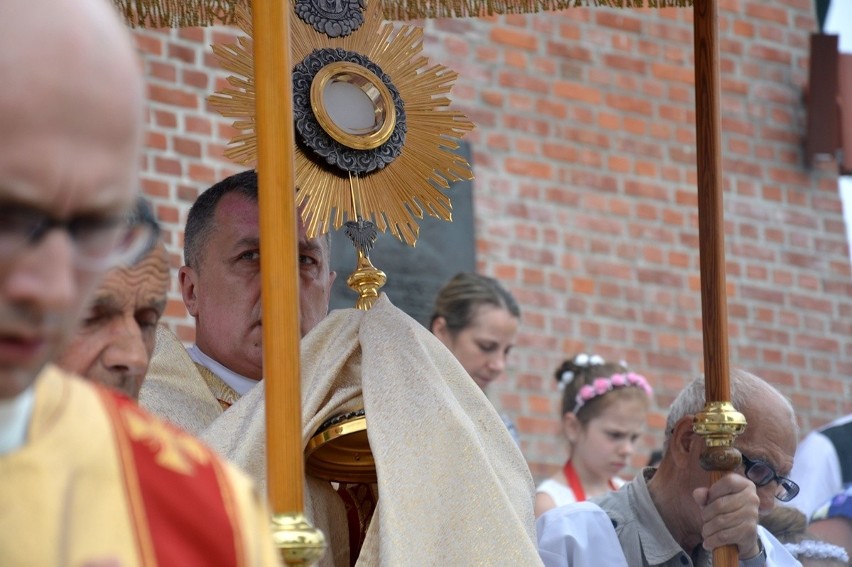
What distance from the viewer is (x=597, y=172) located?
607 centimetres

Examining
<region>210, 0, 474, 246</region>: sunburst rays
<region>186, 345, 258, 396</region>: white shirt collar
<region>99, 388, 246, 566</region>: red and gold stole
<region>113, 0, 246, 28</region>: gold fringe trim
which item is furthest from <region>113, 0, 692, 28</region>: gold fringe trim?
<region>99, 388, 246, 566</region>: red and gold stole

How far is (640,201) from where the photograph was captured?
20.2 ft

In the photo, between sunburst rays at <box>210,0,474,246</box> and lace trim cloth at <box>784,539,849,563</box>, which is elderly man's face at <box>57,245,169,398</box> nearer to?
sunburst rays at <box>210,0,474,246</box>

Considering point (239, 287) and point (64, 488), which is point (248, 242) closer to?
point (239, 287)

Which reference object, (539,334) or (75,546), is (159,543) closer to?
(75,546)

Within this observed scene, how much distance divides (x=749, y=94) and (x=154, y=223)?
4778 millimetres

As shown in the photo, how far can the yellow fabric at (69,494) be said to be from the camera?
97 cm

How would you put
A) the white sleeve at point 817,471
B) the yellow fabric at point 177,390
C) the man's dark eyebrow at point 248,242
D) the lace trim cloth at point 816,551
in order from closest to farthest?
the yellow fabric at point 177,390 → the man's dark eyebrow at point 248,242 → the lace trim cloth at point 816,551 → the white sleeve at point 817,471

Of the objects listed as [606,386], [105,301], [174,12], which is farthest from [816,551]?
[105,301]

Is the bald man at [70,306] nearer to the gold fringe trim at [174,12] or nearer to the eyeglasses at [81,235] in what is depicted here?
the eyeglasses at [81,235]

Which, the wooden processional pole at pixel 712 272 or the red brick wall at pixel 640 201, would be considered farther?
the red brick wall at pixel 640 201

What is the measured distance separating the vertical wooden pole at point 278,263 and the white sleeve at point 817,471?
3.34 meters

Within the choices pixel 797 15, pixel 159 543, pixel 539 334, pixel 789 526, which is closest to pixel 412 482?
pixel 159 543

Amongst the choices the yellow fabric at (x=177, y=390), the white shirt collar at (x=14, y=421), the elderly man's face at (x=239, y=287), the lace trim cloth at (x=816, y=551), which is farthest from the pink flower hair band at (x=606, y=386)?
the white shirt collar at (x=14, y=421)
